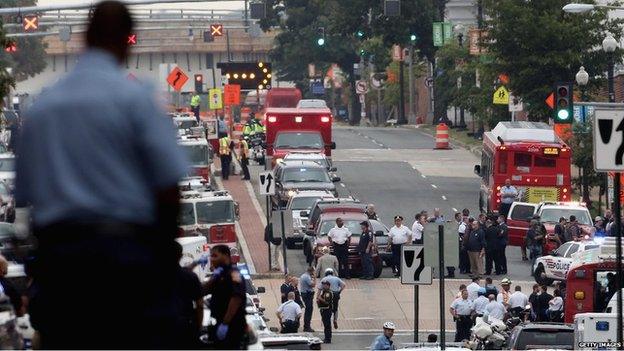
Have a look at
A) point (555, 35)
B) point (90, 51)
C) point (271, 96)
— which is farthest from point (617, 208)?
point (271, 96)

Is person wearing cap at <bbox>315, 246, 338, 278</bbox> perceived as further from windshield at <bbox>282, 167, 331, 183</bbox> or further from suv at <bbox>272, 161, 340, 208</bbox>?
windshield at <bbox>282, 167, 331, 183</bbox>

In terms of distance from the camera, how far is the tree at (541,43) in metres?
55.6

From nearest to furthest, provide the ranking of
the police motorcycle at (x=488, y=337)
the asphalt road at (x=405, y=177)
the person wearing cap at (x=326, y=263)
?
the police motorcycle at (x=488, y=337), the person wearing cap at (x=326, y=263), the asphalt road at (x=405, y=177)

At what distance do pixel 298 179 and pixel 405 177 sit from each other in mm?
12438

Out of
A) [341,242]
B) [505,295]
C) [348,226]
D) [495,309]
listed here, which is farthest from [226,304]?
[348,226]

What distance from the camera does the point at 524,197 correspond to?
154 feet

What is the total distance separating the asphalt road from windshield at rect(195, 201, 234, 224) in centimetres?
205

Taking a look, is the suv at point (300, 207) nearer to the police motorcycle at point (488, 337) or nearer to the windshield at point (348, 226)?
the windshield at point (348, 226)

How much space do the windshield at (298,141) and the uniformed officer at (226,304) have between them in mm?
45720

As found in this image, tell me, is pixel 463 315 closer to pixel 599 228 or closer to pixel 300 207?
pixel 599 228

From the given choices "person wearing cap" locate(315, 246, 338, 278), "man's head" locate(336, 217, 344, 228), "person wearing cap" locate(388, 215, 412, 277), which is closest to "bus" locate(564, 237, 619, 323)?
"person wearing cap" locate(315, 246, 338, 278)

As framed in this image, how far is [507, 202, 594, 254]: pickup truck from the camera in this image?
40.2m

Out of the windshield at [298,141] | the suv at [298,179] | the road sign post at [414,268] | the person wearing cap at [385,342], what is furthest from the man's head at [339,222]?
the windshield at [298,141]

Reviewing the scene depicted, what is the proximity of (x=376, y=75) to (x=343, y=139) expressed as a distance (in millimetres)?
16827
